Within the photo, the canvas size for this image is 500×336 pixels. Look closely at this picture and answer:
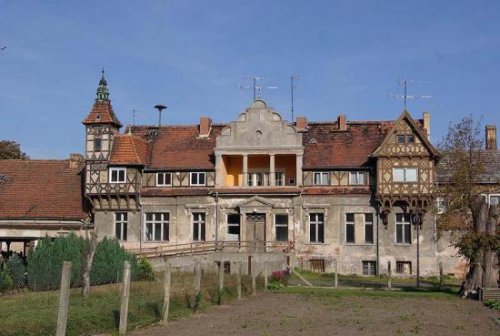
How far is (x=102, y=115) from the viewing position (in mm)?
45656

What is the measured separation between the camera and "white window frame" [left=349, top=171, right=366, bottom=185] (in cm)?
4338

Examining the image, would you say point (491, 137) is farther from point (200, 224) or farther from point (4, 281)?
point (4, 281)

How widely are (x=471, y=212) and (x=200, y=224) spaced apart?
1918 cm

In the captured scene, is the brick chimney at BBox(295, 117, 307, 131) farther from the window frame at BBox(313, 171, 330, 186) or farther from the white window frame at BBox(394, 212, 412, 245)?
the white window frame at BBox(394, 212, 412, 245)

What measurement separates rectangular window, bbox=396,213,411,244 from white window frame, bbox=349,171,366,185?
3.00 metres

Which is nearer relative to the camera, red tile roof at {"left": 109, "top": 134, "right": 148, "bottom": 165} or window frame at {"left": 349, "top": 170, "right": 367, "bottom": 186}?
window frame at {"left": 349, "top": 170, "right": 367, "bottom": 186}

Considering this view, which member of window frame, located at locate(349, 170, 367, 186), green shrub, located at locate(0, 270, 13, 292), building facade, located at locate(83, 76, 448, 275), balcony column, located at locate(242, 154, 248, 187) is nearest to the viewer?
green shrub, located at locate(0, 270, 13, 292)

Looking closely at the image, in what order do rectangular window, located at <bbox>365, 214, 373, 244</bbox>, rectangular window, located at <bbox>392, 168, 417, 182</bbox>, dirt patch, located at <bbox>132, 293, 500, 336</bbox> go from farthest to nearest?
1. rectangular window, located at <bbox>365, 214, 373, 244</bbox>
2. rectangular window, located at <bbox>392, 168, 417, 182</bbox>
3. dirt patch, located at <bbox>132, 293, 500, 336</bbox>

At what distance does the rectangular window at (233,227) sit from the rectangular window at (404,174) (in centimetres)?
1014

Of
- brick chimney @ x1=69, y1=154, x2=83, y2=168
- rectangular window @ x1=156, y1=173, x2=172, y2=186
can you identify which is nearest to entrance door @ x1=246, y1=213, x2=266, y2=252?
rectangular window @ x1=156, y1=173, x2=172, y2=186

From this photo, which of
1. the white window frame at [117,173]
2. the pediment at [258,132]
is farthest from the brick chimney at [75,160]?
the pediment at [258,132]

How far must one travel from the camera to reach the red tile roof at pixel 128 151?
146ft

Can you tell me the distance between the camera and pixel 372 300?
2636cm

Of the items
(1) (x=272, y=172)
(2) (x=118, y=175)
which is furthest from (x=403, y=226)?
(2) (x=118, y=175)
